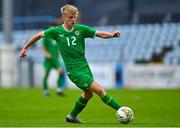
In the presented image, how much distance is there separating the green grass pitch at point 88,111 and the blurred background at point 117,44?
18.1ft

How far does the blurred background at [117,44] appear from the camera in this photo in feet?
95.6

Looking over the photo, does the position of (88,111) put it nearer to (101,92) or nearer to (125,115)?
(101,92)

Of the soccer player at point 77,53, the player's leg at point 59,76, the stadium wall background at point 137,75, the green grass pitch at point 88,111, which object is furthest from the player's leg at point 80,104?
the stadium wall background at point 137,75

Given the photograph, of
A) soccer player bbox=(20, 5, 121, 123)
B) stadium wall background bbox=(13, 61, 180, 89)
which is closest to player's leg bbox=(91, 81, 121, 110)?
soccer player bbox=(20, 5, 121, 123)

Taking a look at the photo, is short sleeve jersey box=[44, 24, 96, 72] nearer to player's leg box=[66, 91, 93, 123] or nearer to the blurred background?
player's leg box=[66, 91, 93, 123]

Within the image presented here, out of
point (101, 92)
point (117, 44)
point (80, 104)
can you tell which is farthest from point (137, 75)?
point (101, 92)

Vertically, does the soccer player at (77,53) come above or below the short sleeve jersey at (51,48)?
above

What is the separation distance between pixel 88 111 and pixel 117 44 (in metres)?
15.5

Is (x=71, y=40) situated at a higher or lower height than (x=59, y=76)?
higher

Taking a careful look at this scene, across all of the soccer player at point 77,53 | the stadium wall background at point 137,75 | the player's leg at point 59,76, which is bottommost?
the stadium wall background at point 137,75

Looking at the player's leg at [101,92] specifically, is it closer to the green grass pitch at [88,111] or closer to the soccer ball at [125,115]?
the soccer ball at [125,115]

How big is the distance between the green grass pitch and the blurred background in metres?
5.51

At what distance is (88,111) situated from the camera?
17.0m

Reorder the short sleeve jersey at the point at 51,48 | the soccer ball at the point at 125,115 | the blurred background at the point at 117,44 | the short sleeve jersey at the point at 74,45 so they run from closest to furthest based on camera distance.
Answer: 1. the soccer ball at the point at 125,115
2. the short sleeve jersey at the point at 74,45
3. the short sleeve jersey at the point at 51,48
4. the blurred background at the point at 117,44
